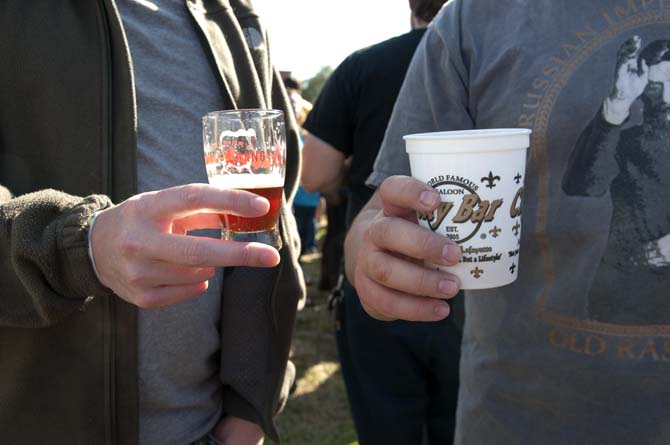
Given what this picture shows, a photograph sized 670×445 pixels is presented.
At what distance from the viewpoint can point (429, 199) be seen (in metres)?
1.06

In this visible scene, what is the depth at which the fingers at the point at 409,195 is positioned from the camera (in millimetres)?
1064

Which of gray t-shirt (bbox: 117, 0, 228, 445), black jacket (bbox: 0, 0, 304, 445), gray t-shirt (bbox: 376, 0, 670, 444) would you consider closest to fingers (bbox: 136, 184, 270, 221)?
black jacket (bbox: 0, 0, 304, 445)

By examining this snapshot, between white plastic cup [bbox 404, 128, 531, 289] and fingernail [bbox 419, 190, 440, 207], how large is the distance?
0.12 ft

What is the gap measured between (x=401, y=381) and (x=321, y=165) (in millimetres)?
1352

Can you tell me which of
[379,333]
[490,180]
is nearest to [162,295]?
[490,180]

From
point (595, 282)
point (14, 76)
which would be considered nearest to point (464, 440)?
point (595, 282)

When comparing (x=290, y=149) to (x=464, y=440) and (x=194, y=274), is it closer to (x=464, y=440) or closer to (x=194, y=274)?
(x=194, y=274)

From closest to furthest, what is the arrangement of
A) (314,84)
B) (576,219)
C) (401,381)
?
(576,219) → (401,381) → (314,84)

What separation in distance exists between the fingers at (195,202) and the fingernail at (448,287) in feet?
1.30

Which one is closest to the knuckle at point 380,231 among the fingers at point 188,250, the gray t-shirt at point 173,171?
the fingers at point 188,250

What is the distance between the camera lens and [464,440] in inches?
56.6

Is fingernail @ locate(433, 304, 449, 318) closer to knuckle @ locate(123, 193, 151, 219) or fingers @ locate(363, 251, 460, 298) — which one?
fingers @ locate(363, 251, 460, 298)

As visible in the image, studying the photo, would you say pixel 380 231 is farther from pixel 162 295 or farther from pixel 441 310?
pixel 162 295

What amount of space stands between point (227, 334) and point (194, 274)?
61 cm
